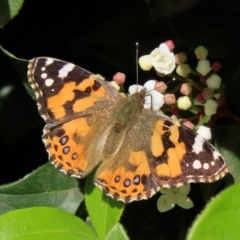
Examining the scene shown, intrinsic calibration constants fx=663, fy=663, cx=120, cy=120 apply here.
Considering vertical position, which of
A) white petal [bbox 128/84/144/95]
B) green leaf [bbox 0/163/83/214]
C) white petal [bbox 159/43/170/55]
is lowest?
green leaf [bbox 0/163/83/214]

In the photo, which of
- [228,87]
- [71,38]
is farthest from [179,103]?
[71,38]

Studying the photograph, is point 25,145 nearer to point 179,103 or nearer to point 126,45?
point 126,45

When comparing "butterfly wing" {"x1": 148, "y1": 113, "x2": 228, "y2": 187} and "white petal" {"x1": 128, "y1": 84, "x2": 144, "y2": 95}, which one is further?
"white petal" {"x1": 128, "y1": 84, "x2": 144, "y2": 95}

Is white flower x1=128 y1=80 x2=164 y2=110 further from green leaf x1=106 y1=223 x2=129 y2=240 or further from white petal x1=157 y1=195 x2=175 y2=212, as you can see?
green leaf x1=106 y1=223 x2=129 y2=240

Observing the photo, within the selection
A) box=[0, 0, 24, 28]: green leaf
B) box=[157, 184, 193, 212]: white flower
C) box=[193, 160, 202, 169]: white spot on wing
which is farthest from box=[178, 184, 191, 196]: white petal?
box=[0, 0, 24, 28]: green leaf

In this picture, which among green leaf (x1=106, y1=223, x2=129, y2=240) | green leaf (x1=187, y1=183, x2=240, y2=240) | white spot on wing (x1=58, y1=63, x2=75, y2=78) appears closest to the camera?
green leaf (x1=187, y1=183, x2=240, y2=240)

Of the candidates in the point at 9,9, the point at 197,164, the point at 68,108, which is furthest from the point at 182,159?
the point at 9,9
